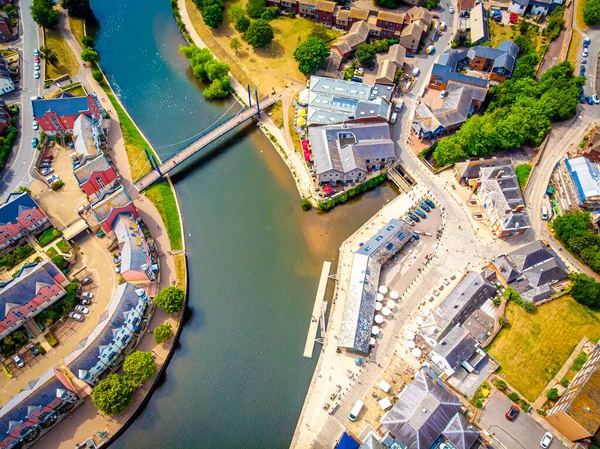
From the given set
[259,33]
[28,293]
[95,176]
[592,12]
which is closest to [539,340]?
[28,293]

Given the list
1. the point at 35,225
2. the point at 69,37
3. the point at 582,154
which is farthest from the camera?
the point at 69,37

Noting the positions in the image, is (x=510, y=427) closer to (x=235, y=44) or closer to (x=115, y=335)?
(x=115, y=335)

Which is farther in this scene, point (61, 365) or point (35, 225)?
point (35, 225)

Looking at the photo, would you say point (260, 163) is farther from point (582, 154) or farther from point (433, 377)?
point (582, 154)

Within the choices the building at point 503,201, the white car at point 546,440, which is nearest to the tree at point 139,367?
the white car at point 546,440

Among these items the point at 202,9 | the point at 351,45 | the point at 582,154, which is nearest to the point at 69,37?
the point at 202,9

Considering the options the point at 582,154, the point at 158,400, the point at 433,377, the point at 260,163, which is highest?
the point at 260,163

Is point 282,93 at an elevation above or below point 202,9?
below

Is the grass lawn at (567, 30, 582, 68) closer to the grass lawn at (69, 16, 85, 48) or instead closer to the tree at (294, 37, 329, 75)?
the tree at (294, 37, 329, 75)

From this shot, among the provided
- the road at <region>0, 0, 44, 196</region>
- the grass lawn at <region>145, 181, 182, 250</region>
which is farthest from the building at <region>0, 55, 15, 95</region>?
the grass lawn at <region>145, 181, 182, 250</region>
